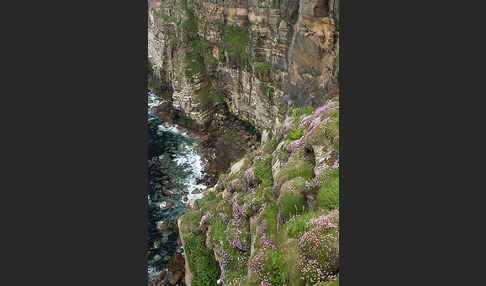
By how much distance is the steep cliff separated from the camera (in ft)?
29.9

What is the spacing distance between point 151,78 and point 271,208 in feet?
180

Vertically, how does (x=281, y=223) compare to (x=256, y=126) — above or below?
above

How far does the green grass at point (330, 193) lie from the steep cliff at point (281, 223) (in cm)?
3

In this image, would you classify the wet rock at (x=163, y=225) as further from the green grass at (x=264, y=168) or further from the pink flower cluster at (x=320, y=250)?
the pink flower cluster at (x=320, y=250)

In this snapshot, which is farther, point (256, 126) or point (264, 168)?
point (256, 126)

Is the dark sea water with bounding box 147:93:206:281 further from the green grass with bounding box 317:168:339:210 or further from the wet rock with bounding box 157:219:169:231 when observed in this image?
the green grass with bounding box 317:168:339:210

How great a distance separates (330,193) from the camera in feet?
32.8

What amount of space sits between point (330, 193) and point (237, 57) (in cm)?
3905

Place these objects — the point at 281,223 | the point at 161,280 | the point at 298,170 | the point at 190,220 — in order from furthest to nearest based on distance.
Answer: the point at 161,280 → the point at 190,220 → the point at 298,170 → the point at 281,223

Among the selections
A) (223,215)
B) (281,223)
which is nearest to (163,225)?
(223,215)

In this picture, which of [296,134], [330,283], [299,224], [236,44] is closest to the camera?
[330,283]

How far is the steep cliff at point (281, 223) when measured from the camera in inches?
359

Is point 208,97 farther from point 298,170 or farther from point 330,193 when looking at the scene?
point 330,193

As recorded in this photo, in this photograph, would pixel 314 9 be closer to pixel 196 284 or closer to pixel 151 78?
pixel 196 284
